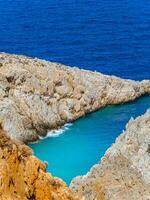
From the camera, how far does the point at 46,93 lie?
56.6 meters

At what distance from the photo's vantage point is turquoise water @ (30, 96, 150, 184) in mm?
44406

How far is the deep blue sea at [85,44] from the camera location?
49094mm

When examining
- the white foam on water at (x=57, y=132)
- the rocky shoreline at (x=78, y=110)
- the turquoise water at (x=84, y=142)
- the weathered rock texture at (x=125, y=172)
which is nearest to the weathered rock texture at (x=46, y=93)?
the rocky shoreline at (x=78, y=110)

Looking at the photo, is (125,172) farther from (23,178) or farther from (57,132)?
(57,132)

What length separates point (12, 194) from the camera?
1284 cm

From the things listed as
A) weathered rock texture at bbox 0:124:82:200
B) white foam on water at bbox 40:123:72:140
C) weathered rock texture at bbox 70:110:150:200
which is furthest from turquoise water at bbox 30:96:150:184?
weathered rock texture at bbox 0:124:82:200

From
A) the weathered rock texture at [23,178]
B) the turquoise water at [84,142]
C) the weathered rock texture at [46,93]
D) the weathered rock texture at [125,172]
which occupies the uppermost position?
the weathered rock texture at [46,93]

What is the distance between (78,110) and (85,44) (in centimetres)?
3576

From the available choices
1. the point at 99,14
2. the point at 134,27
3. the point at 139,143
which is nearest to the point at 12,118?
the point at 139,143

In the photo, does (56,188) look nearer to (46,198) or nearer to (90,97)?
(46,198)

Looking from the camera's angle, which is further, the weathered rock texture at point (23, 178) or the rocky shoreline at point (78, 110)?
the rocky shoreline at point (78, 110)

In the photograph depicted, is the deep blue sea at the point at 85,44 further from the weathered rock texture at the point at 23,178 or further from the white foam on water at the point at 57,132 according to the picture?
the weathered rock texture at the point at 23,178

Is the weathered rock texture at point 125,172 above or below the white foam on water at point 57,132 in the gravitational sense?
below

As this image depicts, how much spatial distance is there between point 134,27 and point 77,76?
41.9 m
